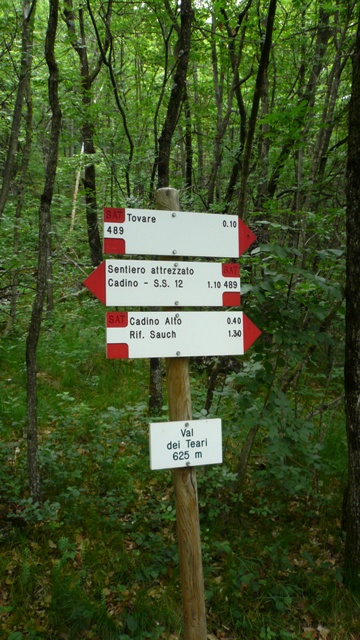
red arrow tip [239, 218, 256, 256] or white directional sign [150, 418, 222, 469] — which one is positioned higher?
red arrow tip [239, 218, 256, 256]

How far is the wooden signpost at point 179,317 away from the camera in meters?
2.20

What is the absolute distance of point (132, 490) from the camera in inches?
170

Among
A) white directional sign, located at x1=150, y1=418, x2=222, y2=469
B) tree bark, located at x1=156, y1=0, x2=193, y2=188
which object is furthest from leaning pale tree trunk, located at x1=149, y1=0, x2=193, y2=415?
white directional sign, located at x1=150, y1=418, x2=222, y2=469

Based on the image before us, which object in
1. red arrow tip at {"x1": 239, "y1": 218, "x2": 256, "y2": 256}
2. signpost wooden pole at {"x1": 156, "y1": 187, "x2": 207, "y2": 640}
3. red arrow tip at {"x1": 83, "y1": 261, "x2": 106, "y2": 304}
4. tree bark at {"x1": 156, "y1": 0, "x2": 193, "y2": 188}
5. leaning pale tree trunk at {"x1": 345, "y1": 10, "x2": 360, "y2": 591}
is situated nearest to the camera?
red arrow tip at {"x1": 83, "y1": 261, "x2": 106, "y2": 304}

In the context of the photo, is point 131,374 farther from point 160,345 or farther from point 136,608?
point 160,345

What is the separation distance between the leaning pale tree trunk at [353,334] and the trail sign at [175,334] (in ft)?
3.53

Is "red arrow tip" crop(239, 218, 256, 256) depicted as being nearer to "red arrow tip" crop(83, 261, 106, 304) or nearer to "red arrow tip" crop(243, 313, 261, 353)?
"red arrow tip" crop(243, 313, 261, 353)

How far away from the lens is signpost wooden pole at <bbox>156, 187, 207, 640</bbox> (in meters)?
2.33

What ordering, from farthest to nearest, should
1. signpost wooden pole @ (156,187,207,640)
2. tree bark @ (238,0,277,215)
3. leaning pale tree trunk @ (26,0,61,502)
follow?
leaning pale tree trunk @ (26,0,61,502)
tree bark @ (238,0,277,215)
signpost wooden pole @ (156,187,207,640)

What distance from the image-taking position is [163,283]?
228 cm

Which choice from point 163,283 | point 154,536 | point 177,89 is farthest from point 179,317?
point 177,89

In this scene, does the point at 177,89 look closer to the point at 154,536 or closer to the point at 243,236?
the point at 243,236

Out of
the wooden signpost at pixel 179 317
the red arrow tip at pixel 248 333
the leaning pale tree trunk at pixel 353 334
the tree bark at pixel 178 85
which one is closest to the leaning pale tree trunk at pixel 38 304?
the tree bark at pixel 178 85

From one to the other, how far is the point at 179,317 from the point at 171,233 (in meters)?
0.44
